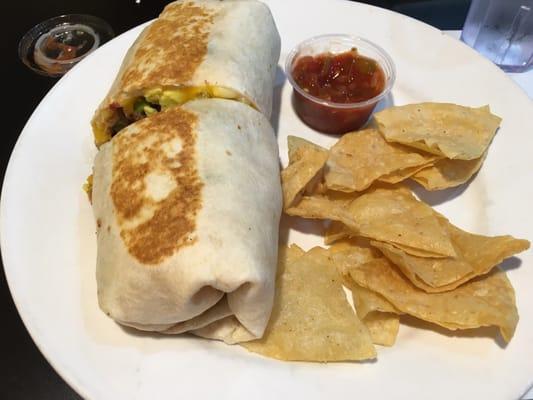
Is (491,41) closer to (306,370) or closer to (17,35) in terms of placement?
(306,370)

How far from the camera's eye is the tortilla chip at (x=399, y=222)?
1648 millimetres

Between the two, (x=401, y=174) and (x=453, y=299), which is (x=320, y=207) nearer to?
(x=401, y=174)

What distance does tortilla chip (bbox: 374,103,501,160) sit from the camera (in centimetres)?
186

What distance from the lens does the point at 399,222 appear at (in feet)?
5.65

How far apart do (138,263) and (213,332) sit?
12.9 inches

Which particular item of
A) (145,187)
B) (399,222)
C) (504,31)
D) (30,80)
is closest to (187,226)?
(145,187)

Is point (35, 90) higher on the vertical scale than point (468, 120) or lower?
lower

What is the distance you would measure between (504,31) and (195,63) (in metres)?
1.64

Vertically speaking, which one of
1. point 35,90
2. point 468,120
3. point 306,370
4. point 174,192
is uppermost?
point 174,192

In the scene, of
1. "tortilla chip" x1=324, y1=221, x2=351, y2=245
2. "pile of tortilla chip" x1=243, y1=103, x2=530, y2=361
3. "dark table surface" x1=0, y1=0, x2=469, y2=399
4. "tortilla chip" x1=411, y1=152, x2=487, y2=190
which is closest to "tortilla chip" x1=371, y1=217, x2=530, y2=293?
"pile of tortilla chip" x1=243, y1=103, x2=530, y2=361

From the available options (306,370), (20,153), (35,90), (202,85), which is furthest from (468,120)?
(35,90)

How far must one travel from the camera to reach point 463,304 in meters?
1.53

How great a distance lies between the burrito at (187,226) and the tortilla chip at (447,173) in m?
0.59

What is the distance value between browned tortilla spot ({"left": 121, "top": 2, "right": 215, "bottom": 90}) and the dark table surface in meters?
0.98
